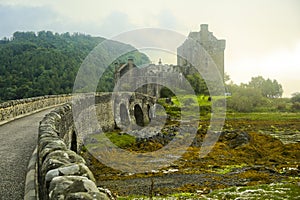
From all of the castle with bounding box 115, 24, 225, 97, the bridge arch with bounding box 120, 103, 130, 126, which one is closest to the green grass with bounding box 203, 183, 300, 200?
the bridge arch with bounding box 120, 103, 130, 126

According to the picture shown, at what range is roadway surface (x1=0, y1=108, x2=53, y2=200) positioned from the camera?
6658 mm

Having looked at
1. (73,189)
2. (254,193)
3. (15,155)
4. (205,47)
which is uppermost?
(205,47)

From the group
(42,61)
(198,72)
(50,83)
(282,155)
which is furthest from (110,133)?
(198,72)

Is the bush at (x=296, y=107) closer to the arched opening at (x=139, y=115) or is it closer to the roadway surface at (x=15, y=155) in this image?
the arched opening at (x=139, y=115)

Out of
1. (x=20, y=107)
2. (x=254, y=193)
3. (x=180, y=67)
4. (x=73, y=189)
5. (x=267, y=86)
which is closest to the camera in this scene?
(x=73, y=189)

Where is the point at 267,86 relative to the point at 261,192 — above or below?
above

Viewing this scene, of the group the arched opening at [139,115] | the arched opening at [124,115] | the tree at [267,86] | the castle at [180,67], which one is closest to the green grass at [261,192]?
the arched opening at [124,115]

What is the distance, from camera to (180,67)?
83250 millimetres

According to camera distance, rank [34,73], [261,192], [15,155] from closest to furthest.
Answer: [15,155] → [261,192] → [34,73]

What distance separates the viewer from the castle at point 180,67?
6169cm

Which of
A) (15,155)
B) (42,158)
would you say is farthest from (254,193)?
(42,158)

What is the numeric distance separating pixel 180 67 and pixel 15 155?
75.0 metres

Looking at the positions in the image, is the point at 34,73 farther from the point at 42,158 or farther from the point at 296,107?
the point at 42,158

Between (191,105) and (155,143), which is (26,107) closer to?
(155,143)
